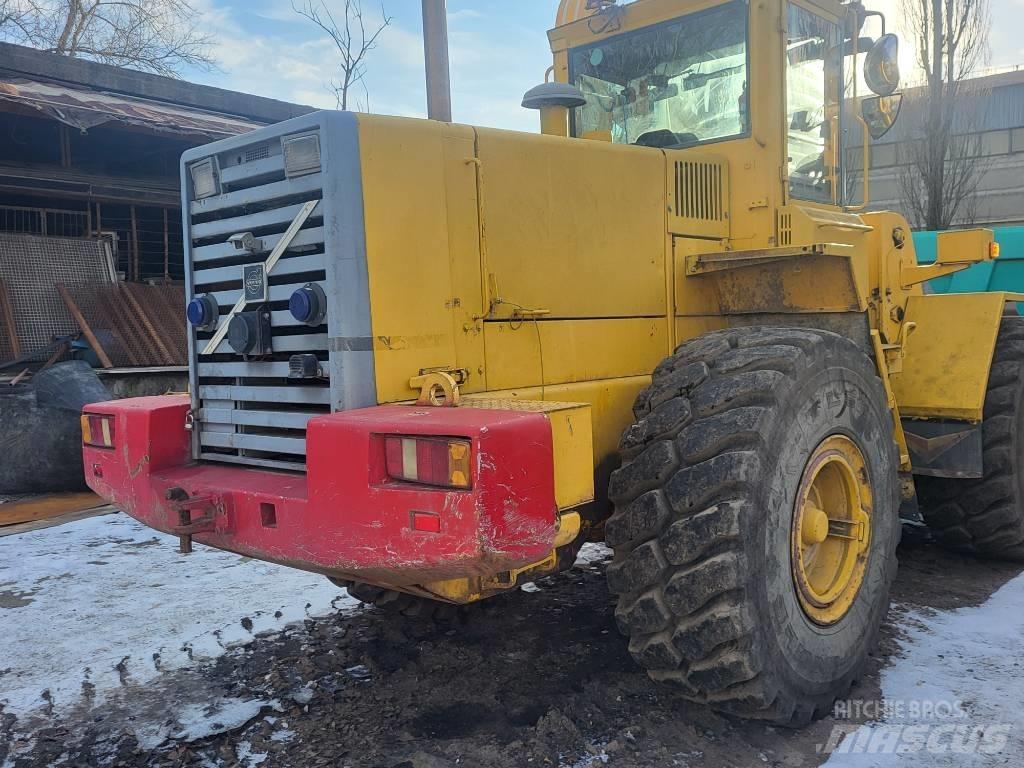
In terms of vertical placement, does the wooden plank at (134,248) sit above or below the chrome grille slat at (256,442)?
above

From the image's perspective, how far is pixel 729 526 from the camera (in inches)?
109

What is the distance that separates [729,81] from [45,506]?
6366 millimetres

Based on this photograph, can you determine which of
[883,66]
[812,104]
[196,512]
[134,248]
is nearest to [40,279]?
[134,248]

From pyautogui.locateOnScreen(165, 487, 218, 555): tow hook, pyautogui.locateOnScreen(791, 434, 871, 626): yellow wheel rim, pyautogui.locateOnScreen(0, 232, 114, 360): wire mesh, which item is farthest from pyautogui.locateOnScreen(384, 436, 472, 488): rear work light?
pyautogui.locateOnScreen(0, 232, 114, 360): wire mesh

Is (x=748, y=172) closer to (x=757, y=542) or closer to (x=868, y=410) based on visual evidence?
(x=868, y=410)

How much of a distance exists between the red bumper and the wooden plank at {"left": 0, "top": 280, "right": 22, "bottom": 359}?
24.2 feet

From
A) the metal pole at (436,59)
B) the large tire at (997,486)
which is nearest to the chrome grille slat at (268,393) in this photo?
the large tire at (997,486)

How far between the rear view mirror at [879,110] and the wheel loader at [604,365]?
0.03m

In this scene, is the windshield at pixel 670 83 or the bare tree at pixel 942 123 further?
the bare tree at pixel 942 123

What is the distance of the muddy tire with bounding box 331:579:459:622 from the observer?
4.13m

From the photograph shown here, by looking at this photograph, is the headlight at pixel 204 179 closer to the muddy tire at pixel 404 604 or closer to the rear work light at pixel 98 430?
the rear work light at pixel 98 430

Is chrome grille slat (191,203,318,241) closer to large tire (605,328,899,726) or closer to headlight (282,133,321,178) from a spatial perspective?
headlight (282,133,321,178)

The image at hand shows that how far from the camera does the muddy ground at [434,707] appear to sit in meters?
3.00

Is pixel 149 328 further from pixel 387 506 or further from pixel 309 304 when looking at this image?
pixel 387 506
